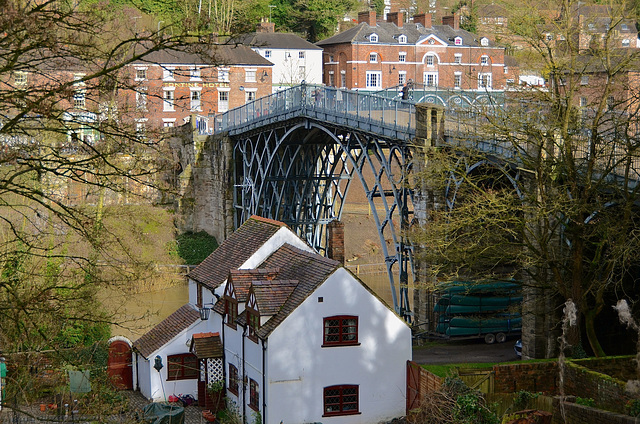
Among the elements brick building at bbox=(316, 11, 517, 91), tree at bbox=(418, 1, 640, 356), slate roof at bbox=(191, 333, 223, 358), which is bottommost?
slate roof at bbox=(191, 333, 223, 358)

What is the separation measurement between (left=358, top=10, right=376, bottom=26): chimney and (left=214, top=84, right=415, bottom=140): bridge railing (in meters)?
28.2

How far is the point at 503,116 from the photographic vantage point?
23.4 m

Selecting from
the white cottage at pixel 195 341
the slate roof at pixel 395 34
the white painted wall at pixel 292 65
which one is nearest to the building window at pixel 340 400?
the white cottage at pixel 195 341

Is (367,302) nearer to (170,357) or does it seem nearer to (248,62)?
(170,357)

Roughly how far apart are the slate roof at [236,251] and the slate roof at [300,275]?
2004 mm

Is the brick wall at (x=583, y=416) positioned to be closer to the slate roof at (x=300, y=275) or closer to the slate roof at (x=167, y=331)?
the slate roof at (x=300, y=275)

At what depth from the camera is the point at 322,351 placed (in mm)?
23438

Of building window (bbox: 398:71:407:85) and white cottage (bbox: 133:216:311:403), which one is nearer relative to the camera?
white cottage (bbox: 133:216:311:403)

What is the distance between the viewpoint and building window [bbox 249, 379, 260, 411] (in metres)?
23.7

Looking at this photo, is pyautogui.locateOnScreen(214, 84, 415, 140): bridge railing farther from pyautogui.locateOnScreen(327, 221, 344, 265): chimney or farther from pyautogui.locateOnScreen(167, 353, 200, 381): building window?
pyautogui.locateOnScreen(167, 353, 200, 381): building window

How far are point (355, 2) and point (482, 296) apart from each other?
55.9 meters

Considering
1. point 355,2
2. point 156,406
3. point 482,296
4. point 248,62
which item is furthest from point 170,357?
point 355,2

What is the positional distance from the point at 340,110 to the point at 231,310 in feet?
36.1

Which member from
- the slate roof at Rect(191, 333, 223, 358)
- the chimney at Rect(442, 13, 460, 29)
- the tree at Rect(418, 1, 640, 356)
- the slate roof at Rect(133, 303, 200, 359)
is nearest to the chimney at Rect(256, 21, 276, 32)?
the chimney at Rect(442, 13, 460, 29)
